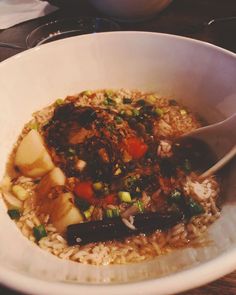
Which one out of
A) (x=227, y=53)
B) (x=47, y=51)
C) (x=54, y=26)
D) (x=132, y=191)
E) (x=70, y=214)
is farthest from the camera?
(x=54, y=26)

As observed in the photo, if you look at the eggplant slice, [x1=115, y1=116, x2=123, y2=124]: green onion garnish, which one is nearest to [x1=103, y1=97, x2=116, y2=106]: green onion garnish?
[x1=115, y1=116, x2=123, y2=124]: green onion garnish

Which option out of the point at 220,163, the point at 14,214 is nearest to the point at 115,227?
the point at 14,214

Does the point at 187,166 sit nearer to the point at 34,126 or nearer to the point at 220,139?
the point at 220,139

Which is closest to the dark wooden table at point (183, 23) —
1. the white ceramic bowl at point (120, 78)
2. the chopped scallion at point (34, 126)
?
the white ceramic bowl at point (120, 78)

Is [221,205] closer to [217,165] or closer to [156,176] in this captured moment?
[217,165]

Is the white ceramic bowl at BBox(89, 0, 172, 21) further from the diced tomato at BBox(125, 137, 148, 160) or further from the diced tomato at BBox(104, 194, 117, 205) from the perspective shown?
the diced tomato at BBox(104, 194, 117, 205)

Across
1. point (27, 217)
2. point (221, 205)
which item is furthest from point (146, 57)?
point (27, 217)
